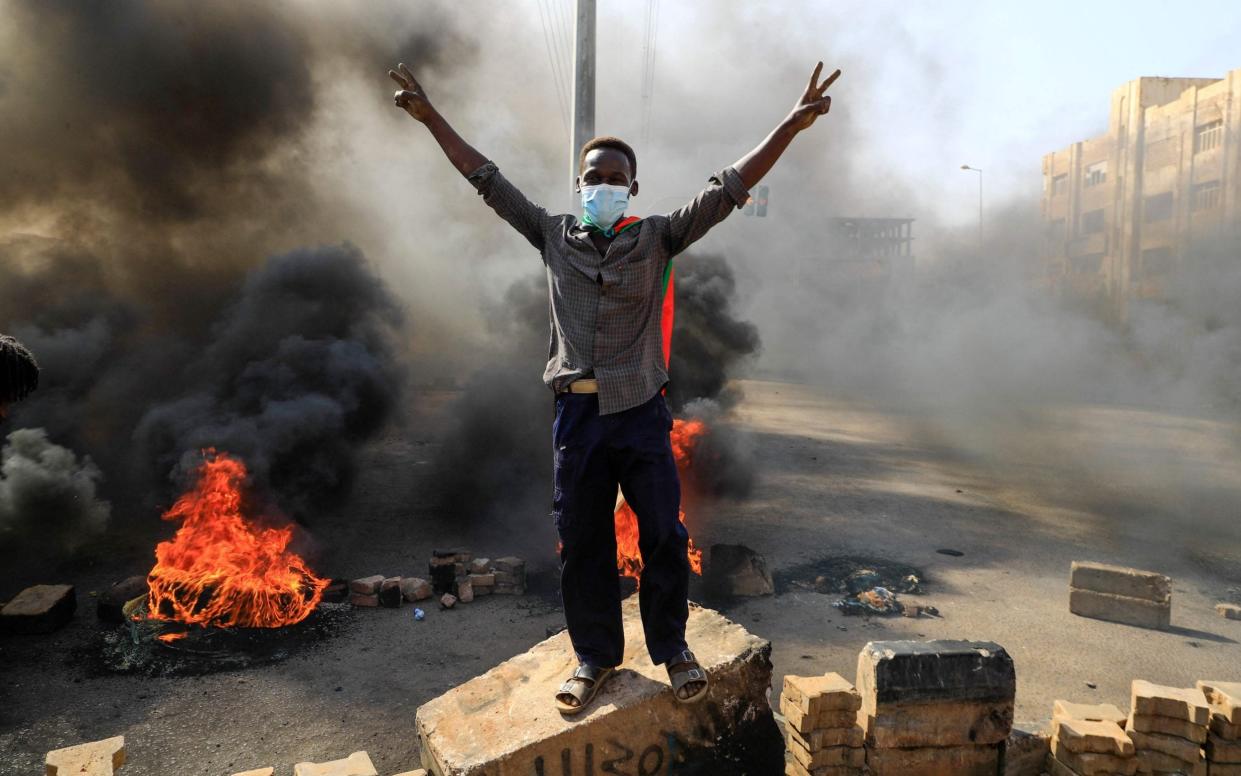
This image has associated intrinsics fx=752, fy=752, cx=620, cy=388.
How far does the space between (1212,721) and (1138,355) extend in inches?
867

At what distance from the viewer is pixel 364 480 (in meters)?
10.2

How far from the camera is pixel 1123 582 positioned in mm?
5828

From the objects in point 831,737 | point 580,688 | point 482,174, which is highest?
point 482,174

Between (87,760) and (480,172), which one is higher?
(480,172)

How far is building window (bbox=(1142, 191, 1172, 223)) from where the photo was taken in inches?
952

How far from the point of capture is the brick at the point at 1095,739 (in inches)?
130

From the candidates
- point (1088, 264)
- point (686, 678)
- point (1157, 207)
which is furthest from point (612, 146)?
point (1088, 264)

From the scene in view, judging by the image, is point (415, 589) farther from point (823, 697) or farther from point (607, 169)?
point (607, 169)

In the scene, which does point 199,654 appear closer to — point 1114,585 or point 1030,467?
point 1114,585

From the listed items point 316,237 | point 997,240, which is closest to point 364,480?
point 316,237

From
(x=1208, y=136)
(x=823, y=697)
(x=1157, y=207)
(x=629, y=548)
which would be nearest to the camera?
(x=823, y=697)

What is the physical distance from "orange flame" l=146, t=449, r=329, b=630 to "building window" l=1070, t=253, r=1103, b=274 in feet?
97.0

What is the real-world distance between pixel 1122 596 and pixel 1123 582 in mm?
107

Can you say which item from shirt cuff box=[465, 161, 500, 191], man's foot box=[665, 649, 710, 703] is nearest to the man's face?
shirt cuff box=[465, 161, 500, 191]
